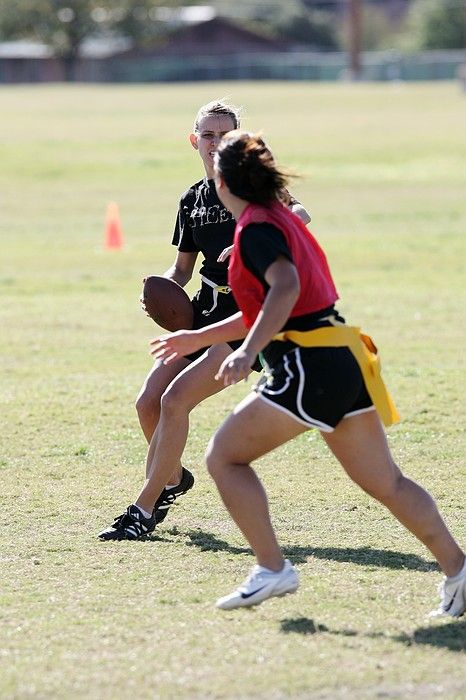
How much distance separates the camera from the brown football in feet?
22.6

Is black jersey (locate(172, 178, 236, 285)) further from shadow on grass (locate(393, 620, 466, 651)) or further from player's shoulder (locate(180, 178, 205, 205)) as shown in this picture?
shadow on grass (locate(393, 620, 466, 651))

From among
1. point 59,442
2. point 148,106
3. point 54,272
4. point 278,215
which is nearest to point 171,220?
point 54,272

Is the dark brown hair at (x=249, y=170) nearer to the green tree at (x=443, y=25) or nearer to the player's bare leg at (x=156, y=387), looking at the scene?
the player's bare leg at (x=156, y=387)

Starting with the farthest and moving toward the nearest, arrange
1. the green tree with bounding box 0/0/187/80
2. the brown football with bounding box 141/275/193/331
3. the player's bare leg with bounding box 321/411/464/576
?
the green tree with bounding box 0/0/187/80, the brown football with bounding box 141/275/193/331, the player's bare leg with bounding box 321/411/464/576

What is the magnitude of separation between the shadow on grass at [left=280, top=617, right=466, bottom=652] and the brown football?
2.08m

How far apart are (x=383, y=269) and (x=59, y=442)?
32.5 feet

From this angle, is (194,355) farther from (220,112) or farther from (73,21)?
(73,21)

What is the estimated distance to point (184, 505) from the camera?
741cm

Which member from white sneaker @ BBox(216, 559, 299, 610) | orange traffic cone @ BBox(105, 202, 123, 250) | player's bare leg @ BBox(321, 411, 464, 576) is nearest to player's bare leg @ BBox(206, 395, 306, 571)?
white sneaker @ BBox(216, 559, 299, 610)

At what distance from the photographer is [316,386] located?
16.7ft

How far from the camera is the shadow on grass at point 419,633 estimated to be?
16.4 feet

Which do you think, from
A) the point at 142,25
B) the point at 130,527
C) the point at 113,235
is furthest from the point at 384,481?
the point at 142,25

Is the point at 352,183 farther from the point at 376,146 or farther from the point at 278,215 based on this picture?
the point at 278,215

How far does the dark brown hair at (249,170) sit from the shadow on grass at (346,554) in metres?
1.92
